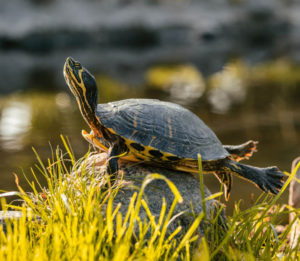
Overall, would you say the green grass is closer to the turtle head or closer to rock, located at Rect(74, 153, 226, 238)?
rock, located at Rect(74, 153, 226, 238)

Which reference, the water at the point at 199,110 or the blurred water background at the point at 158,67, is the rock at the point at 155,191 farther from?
the water at the point at 199,110

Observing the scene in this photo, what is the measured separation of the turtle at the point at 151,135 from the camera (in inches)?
95.7

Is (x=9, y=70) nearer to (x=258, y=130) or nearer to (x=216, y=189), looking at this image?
(x=258, y=130)

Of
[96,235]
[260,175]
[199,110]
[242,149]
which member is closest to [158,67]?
[199,110]

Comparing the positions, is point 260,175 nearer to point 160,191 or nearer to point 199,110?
point 160,191

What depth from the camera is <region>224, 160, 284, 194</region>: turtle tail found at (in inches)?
103

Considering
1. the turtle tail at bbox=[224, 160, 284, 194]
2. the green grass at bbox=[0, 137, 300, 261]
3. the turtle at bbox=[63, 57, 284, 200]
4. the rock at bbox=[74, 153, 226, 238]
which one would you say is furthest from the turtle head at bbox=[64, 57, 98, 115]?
the turtle tail at bbox=[224, 160, 284, 194]

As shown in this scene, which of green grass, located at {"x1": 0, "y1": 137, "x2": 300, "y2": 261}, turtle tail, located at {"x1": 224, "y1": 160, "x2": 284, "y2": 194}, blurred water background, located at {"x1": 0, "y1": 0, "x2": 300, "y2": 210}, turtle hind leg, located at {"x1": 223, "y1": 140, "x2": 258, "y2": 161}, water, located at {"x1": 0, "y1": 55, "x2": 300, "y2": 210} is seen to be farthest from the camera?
blurred water background, located at {"x1": 0, "y1": 0, "x2": 300, "y2": 210}

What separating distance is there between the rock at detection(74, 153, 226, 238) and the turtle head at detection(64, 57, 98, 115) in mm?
312

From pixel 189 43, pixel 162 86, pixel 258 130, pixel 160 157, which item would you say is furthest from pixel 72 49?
pixel 160 157

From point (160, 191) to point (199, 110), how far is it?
661cm

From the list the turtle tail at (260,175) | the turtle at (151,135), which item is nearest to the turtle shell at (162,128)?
the turtle at (151,135)

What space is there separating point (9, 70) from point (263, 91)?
34.6ft

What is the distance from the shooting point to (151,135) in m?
2.44
